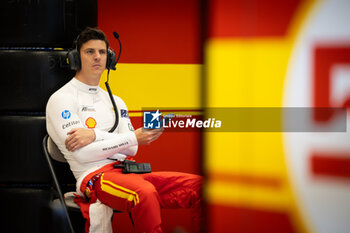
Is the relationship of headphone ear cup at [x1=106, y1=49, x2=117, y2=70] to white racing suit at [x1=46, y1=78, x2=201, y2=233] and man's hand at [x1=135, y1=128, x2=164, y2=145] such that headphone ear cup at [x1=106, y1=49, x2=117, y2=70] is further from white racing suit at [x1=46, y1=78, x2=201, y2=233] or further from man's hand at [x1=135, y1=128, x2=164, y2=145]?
man's hand at [x1=135, y1=128, x2=164, y2=145]

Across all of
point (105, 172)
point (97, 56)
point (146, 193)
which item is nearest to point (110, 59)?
Answer: point (97, 56)

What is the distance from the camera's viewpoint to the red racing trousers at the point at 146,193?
1305 mm

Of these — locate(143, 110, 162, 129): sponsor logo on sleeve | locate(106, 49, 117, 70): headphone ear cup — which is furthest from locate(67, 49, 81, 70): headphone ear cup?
locate(143, 110, 162, 129): sponsor logo on sleeve

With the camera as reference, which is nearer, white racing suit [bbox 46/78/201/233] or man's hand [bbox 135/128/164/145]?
white racing suit [bbox 46/78/201/233]

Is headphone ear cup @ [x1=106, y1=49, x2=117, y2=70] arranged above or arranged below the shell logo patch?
above

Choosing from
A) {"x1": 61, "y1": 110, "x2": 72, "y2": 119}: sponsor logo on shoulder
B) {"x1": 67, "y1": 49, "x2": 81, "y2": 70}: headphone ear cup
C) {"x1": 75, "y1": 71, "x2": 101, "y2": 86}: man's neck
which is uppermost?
{"x1": 67, "y1": 49, "x2": 81, "y2": 70}: headphone ear cup

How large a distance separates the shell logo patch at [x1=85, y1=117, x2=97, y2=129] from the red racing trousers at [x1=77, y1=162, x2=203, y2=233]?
21 cm

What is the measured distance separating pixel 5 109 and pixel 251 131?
130cm

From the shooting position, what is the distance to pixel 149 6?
5.89 feet

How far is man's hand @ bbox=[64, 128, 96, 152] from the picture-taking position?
139 centimetres

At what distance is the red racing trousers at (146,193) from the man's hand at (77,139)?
160mm

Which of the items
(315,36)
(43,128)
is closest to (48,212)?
(43,128)

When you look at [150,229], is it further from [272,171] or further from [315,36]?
[315,36]

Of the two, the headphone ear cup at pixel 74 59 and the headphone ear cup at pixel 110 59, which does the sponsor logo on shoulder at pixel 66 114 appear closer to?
the headphone ear cup at pixel 74 59
